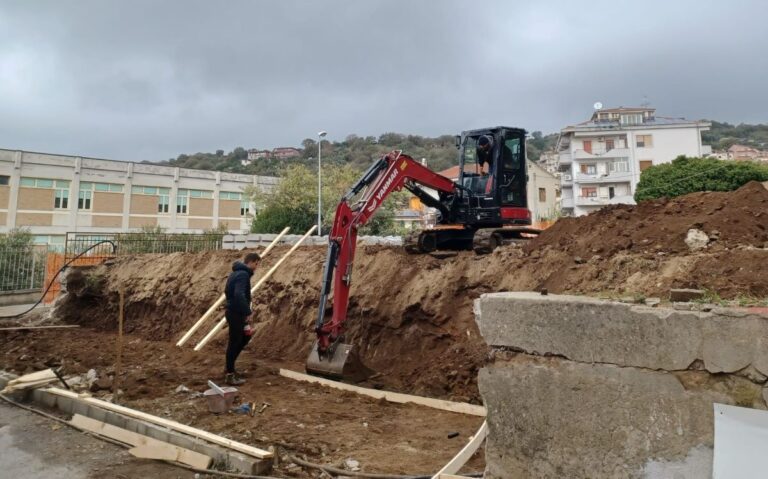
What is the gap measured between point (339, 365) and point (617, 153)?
50595mm

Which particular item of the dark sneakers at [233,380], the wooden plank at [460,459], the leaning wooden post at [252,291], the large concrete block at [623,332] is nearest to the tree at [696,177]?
the leaning wooden post at [252,291]

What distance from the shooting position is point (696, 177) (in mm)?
30250

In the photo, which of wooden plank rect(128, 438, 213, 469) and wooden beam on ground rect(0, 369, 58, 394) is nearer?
wooden plank rect(128, 438, 213, 469)

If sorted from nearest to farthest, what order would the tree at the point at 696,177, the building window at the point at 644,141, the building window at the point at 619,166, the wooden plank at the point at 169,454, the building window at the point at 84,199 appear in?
the wooden plank at the point at 169,454, the tree at the point at 696,177, the building window at the point at 84,199, the building window at the point at 619,166, the building window at the point at 644,141

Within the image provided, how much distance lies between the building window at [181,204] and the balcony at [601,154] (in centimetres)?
3962

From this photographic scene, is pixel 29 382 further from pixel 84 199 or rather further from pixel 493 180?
pixel 84 199

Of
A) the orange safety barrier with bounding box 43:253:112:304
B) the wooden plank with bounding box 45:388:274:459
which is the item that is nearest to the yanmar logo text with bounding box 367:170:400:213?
the wooden plank with bounding box 45:388:274:459

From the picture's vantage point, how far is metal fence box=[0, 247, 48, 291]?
18516 mm

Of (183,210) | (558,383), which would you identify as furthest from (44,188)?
(558,383)

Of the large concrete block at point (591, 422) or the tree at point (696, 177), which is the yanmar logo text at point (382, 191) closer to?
the large concrete block at point (591, 422)

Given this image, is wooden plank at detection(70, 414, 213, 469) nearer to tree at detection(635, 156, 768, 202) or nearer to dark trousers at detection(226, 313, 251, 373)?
dark trousers at detection(226, 313, 251, 373)

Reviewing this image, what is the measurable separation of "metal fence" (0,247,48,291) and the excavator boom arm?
1739 centimetres

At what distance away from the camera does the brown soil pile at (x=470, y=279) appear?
5484mm

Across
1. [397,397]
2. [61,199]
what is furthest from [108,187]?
[397,397]
